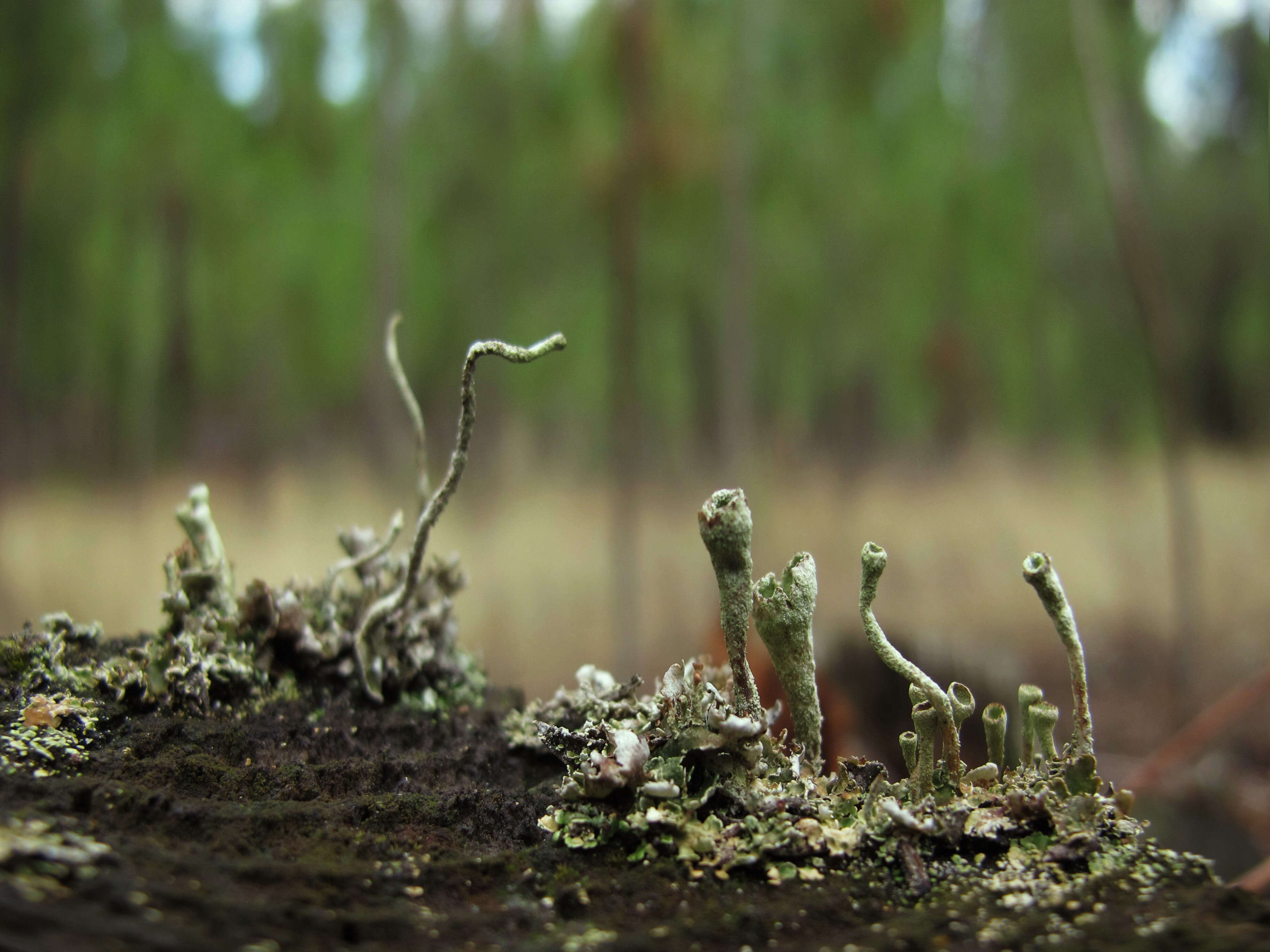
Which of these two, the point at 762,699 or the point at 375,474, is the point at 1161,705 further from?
the point at 375,474

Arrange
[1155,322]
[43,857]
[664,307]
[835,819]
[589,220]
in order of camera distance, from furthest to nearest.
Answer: [664,307]
[589,220]
[1155,322]
[835,819]
[43,857]

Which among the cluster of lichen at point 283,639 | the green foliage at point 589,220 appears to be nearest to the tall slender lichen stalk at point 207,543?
the cluster of lichen at point 283,639

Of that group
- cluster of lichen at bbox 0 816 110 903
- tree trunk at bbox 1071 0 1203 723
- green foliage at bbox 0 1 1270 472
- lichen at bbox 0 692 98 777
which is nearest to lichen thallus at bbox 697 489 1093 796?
cluster of lichen at bbox 0 816 110 903

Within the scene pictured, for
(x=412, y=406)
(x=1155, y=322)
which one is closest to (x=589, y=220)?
(x=1155, y=322)

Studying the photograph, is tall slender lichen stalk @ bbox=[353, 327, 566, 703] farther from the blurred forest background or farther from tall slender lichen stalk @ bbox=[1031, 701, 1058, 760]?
the blurred forest background

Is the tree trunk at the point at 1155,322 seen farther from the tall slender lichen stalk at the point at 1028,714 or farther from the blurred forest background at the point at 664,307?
the tall slender lichen stalk at the point at 1028,714

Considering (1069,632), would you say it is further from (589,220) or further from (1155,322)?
(589,220)
